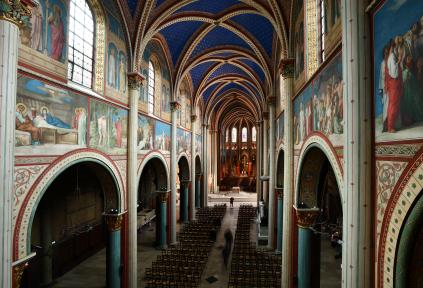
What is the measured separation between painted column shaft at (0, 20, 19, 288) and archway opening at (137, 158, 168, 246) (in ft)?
36.3

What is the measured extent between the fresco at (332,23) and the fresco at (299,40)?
2.58 m

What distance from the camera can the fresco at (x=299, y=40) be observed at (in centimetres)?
928

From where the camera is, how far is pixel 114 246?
11.3 m

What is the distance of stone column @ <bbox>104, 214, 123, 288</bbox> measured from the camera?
11.1 m

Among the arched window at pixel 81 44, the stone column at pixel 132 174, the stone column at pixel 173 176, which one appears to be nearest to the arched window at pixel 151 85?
the stone column at pixel 173 176

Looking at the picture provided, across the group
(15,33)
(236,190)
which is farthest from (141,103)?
(236,190)

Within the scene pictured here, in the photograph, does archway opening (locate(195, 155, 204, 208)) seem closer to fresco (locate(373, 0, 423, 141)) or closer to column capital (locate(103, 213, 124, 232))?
column capital (locate(103, 213, 124, 232))

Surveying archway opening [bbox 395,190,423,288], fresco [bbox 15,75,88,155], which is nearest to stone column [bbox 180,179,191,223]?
fresco [bbox 15,75,88,155]

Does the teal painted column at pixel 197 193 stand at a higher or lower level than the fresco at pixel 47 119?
lower

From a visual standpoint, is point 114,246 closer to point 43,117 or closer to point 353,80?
point 43,117

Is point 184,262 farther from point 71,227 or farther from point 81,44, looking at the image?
point 81,44

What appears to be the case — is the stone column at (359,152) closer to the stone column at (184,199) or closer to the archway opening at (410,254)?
the archway opening at (410,254)

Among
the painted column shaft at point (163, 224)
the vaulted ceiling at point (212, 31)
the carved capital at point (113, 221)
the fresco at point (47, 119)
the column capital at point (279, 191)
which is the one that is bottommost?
the painted column shaft at point (163, 224)

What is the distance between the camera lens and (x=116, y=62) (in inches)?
444
